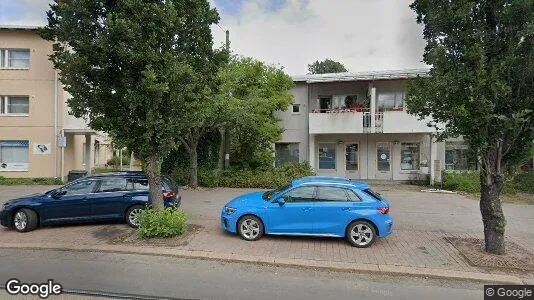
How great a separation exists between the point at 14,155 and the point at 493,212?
74.7 feet

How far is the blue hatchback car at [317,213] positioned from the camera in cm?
706

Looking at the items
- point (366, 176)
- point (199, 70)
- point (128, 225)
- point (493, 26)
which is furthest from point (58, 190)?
point (366, 176)

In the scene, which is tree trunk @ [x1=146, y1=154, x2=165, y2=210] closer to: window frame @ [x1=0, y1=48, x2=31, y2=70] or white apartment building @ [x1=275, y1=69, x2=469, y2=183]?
white apartment building @ [x1=275, y1=69, x2=469, y2=183]

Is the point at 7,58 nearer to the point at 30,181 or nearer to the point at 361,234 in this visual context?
the point at 30,181

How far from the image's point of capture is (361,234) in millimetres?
7062

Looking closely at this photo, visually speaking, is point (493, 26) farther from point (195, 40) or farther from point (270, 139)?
point (270, 139)

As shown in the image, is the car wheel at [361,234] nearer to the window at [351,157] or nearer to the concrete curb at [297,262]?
the concrete curb at [297,262]

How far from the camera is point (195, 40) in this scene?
7551 millimetres

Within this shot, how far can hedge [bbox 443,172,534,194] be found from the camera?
16094mm

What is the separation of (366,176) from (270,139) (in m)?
6.29

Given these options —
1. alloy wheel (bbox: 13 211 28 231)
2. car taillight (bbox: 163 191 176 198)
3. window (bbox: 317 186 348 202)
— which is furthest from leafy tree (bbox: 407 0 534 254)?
alloy wheel (bbox: 13 211 28 231)

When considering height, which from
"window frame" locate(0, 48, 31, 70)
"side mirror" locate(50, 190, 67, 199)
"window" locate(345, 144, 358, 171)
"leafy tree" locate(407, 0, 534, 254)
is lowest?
"side mirror" locate(50, 190, 67, 199)

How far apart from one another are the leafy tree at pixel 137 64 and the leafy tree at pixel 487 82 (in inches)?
192

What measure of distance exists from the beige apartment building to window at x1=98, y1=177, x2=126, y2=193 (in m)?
12.5
